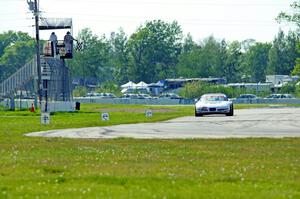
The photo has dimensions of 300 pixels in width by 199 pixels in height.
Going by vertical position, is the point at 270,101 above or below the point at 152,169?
below

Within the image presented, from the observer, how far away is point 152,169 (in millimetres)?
14430

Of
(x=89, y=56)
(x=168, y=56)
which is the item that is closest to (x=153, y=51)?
(x=168, y=56)

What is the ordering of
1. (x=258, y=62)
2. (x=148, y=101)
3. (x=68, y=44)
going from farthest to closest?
(x=258, y=62) → (x=148, y=101) → (x=68, y=44)

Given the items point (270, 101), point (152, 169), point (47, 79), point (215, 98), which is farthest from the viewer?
point (270, 101)

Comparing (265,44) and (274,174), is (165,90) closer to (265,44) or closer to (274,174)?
(265,44)

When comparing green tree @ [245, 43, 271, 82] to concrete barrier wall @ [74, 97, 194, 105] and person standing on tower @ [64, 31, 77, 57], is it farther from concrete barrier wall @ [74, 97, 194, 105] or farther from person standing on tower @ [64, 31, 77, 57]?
person standing on tower @ [64, 31, 77, 57]

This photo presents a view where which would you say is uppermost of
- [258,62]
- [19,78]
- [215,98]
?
[258,62]

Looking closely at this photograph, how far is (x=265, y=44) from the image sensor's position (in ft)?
585

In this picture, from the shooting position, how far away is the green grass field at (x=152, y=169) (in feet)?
37.8

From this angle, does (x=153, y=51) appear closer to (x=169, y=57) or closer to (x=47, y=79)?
(x=169, y=57)

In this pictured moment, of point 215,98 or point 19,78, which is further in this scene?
point 19,78

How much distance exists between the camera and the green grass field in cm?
1151

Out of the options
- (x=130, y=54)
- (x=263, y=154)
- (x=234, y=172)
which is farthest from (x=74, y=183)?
(x=130, y=54)

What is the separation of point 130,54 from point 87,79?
1176 centimetres
